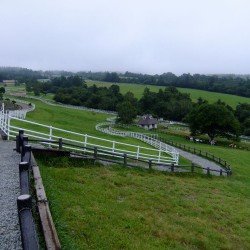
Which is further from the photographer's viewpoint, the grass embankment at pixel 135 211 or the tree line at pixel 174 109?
the tree line at pixel 174 109

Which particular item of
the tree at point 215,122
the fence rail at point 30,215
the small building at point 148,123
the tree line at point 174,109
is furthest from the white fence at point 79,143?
the small building at point 148,123

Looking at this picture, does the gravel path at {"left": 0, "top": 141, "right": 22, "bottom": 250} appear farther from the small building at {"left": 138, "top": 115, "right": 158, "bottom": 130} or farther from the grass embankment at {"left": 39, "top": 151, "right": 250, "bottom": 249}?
the small building at {"left": 138, "top": 115, "right": 158, "bottom": 130}

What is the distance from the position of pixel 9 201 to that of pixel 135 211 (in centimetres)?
389

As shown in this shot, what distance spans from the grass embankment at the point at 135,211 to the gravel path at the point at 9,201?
3.22 ft

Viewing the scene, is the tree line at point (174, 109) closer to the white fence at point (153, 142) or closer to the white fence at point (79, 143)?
the white fence at point (153, 142)

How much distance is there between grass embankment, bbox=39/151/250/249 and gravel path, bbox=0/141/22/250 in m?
0.98

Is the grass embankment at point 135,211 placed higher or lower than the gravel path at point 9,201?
lower

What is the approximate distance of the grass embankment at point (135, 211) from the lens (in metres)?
8.02

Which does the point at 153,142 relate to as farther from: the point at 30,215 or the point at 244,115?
the point at 244,115

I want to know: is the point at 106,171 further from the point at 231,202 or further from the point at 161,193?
the point at 231,202

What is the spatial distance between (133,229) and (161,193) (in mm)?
4111

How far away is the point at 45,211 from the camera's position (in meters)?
7.41

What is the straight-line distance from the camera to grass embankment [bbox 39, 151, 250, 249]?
26.3ft

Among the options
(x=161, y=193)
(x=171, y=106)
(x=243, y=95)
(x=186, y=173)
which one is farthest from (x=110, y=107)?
(x=161, y=193)
